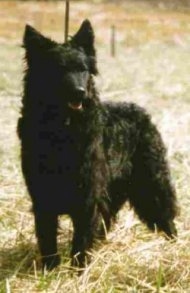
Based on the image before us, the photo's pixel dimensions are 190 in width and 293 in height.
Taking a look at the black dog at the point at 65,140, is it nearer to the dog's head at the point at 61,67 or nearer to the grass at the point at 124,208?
the dog's head at the point at 61,67

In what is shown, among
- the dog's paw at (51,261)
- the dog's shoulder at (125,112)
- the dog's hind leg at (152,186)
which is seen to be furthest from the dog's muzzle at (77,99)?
the dog's paw at (51,261)

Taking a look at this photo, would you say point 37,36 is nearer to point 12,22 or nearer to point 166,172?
point 166,172

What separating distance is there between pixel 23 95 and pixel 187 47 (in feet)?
58.8

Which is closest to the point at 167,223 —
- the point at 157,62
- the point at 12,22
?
the point at 157,62

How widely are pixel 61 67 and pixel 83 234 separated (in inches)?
50.3

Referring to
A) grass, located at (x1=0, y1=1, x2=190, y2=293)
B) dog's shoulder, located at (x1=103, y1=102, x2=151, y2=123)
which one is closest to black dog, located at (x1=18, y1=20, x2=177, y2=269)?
dog's shoulder, located at (x1=103, y1=102, x2=151, y2=123)

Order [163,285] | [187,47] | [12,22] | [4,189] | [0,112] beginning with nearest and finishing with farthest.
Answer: [163,285] → [4,189] → [0,112] → [187,47] → [12,22]

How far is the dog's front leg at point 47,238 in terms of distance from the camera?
5.22 meters

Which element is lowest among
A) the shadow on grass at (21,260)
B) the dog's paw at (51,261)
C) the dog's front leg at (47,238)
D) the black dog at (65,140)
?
the shadow on grass at (21,260)

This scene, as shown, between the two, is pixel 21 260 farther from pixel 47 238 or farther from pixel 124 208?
pixel 124 208

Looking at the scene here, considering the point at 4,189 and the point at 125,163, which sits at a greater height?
the point at 125,163

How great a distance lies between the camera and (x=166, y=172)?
5.96 meters

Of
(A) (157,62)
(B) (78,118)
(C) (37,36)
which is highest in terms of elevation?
(C) (37,36)

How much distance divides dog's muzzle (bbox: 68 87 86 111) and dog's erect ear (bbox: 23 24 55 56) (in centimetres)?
46
